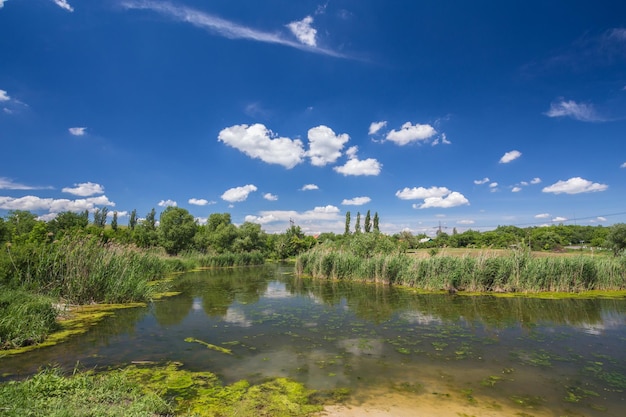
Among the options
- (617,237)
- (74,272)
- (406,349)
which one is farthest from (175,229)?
(617,237)

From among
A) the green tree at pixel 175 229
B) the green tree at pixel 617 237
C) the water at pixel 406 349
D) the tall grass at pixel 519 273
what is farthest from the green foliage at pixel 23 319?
the green tree at pixel 617 237

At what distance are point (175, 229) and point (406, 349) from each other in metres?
50.6

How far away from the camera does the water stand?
5.62 m

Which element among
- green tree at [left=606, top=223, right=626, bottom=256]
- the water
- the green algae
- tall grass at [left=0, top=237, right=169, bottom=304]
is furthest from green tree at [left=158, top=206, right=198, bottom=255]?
green tree at [left=606, top=223, right=626, bottom=256]

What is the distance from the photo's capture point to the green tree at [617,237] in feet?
122

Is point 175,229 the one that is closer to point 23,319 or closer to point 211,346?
point 23,319

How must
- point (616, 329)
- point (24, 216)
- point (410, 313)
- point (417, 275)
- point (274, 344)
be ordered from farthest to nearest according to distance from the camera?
point (24, 216)
point (417, 275)
point (410, 313)
point (616, 329)
point (274, 344)

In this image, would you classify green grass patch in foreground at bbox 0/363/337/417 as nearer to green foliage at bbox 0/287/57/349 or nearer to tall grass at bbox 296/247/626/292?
green foliage at bbox 0/287/57/349

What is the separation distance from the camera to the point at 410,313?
12.5 m

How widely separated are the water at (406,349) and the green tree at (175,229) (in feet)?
135

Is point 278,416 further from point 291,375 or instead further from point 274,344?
point 274,344

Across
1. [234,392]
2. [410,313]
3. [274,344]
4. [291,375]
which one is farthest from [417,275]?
[234,392]

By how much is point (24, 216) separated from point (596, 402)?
76.1m

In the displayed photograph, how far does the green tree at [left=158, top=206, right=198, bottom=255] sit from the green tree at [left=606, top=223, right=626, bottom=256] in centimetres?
5878
